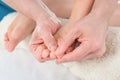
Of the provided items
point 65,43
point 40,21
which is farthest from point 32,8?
point 65,43

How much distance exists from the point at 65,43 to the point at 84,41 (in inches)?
1.9

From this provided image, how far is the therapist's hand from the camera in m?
0.74

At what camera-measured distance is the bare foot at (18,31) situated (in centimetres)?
87

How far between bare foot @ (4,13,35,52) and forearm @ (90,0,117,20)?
198mm

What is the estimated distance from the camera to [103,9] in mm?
810

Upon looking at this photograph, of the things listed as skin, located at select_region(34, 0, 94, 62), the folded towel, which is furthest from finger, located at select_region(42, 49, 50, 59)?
the folded towel

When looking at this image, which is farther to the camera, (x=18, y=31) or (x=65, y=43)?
(x=18, y=31)

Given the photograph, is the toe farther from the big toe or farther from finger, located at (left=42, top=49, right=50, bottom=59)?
finger, located at (left=42, top=49, right=50, bottom=59)

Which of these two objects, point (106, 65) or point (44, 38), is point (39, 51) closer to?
point (44, 38)

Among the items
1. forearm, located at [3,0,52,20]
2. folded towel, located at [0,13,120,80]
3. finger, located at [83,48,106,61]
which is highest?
forearm, located at [3,0,52,20]

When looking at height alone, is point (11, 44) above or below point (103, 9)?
below

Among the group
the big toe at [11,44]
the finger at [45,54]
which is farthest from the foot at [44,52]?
the big toe at [11,44]

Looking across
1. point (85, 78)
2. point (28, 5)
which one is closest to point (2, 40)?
point (28, 5)

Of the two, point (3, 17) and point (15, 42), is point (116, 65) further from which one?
point (3, 17)
